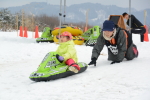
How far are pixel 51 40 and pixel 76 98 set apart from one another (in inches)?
370

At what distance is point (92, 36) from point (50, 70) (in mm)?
7434

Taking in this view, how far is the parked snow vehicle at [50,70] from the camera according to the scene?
480 cm

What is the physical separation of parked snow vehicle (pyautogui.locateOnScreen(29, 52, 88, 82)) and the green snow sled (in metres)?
6.59

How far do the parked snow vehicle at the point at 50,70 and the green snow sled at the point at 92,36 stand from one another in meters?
6.59

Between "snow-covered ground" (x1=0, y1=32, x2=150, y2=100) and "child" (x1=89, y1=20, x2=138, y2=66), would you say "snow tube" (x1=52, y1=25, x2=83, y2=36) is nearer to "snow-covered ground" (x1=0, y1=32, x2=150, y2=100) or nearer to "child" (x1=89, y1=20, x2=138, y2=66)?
"child" (x1=89, y1=20, x2=138, y2=66)

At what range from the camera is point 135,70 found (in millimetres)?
4898

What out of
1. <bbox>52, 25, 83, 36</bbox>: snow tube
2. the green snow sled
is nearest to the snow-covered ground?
the green snow sled

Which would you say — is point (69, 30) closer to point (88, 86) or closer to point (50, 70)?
point (50, 70)

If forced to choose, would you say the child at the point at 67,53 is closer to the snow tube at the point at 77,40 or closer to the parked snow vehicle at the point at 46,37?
the snow tube at the point at 77,40

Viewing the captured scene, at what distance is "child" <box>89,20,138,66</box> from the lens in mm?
5653

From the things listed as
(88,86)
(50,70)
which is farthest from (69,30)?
(88,86)

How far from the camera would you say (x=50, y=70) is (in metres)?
4.98

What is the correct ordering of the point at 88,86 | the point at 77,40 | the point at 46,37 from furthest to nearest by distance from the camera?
1. the point at 46,37
2. the point at 77,40
3. the point at 88,86

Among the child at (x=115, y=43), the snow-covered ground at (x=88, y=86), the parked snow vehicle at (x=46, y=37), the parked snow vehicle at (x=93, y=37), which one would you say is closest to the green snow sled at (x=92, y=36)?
the parked snow vehicle at (x=93, y=37)
